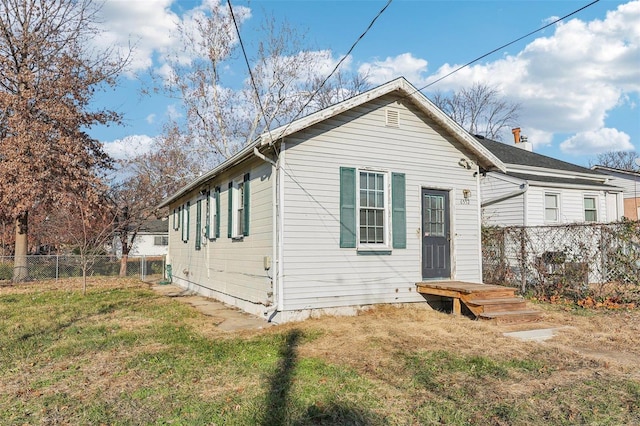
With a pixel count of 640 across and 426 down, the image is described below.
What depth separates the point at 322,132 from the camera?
8234mm

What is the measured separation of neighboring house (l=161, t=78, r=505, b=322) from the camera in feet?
25.8

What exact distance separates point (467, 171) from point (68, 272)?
1665 cm

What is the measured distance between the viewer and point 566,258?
1025 cm

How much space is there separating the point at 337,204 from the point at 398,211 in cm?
135

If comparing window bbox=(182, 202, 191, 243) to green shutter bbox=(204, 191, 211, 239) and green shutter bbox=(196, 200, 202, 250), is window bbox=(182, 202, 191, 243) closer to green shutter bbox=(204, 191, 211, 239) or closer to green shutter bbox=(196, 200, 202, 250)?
→ green shutter bbox=(196, 200, 202, 250)

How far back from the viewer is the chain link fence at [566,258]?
9.47 m

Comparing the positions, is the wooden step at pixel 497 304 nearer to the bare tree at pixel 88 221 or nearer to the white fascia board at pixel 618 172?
the bare tree at pixel 88 221

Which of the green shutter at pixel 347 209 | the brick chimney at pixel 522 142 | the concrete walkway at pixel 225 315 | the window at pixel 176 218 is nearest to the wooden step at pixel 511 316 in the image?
the green shutter at pixel 347 209

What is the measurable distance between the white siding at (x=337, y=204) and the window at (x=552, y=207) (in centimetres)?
577

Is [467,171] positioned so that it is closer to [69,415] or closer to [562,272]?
[562,272]

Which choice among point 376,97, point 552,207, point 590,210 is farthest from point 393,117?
point 590,210

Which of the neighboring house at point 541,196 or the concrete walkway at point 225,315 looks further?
the neighboring house at point 541,196

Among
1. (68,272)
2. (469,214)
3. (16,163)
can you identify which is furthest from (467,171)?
(68,272)

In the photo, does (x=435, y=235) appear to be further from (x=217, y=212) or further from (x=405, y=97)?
(x=217, y=212)
